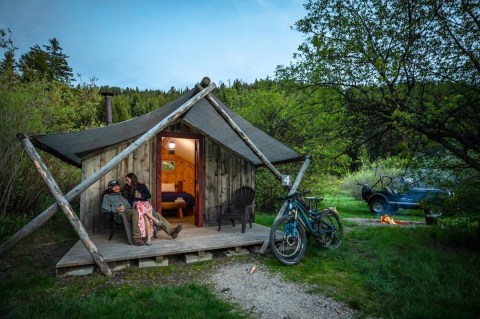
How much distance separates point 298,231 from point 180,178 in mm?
6031

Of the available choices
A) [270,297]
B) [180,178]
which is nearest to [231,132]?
[270,297]

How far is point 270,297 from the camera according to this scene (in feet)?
8.99

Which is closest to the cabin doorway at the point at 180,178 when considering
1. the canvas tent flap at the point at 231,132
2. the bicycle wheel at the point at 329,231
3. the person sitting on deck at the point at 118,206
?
the canvas tent flap at the point at 231,132

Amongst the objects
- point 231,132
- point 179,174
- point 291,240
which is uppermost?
point 231,132

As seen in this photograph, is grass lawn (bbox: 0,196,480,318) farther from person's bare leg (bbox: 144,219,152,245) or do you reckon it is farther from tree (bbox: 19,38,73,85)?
tree (bbox: 19,38,73,85)

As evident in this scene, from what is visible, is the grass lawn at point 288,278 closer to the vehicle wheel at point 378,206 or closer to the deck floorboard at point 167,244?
the deck floorboard at point 167,244

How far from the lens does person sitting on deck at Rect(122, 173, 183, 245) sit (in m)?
4.36

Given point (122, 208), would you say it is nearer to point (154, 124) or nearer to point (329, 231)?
point (154, 124)

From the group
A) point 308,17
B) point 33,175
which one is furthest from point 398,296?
point 33,175

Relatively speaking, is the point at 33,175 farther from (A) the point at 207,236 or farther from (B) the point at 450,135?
(B) the point at 450,135

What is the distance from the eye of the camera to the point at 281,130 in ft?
32.6

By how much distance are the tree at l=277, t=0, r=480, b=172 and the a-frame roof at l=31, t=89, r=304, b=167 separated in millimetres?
1413

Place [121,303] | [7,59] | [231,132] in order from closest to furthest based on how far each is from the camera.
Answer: [121,303]
[231,132]
[7,59]

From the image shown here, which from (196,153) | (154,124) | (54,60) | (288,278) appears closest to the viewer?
(288,278)
